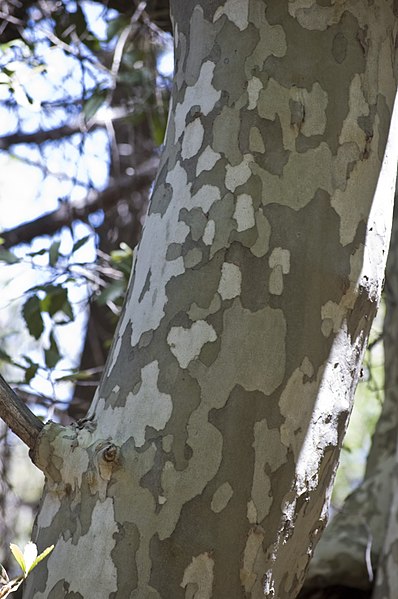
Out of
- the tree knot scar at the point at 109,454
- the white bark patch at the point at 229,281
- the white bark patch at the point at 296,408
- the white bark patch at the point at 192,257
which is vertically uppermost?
the white bark patch at the point at 192,257

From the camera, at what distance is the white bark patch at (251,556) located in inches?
35.2

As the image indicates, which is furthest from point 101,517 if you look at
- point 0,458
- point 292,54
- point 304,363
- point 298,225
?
point 0,458

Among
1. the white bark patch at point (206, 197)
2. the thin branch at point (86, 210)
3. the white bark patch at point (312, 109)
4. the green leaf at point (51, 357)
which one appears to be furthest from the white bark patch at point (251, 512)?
the thin branch at point (86, 210)

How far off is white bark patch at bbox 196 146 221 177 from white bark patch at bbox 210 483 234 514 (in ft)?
1.24

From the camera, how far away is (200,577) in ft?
2.89

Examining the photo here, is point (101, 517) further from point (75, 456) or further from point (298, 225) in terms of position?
point (298, 225)

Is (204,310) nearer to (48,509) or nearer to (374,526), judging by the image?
(48,509)

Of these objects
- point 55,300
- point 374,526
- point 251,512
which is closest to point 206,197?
point 251,512

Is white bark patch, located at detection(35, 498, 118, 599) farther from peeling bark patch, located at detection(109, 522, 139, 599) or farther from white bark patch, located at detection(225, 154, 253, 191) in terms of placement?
white bark patch, located at detection(225, 154, 253, 191)

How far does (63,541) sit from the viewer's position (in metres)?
0.92

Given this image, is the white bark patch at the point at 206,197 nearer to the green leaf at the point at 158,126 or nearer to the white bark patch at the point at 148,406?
the white bark patch at the point at 148,406

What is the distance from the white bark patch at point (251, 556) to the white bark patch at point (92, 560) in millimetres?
141

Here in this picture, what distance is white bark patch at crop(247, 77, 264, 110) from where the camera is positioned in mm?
1010

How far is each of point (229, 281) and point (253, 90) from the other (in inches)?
9.7
